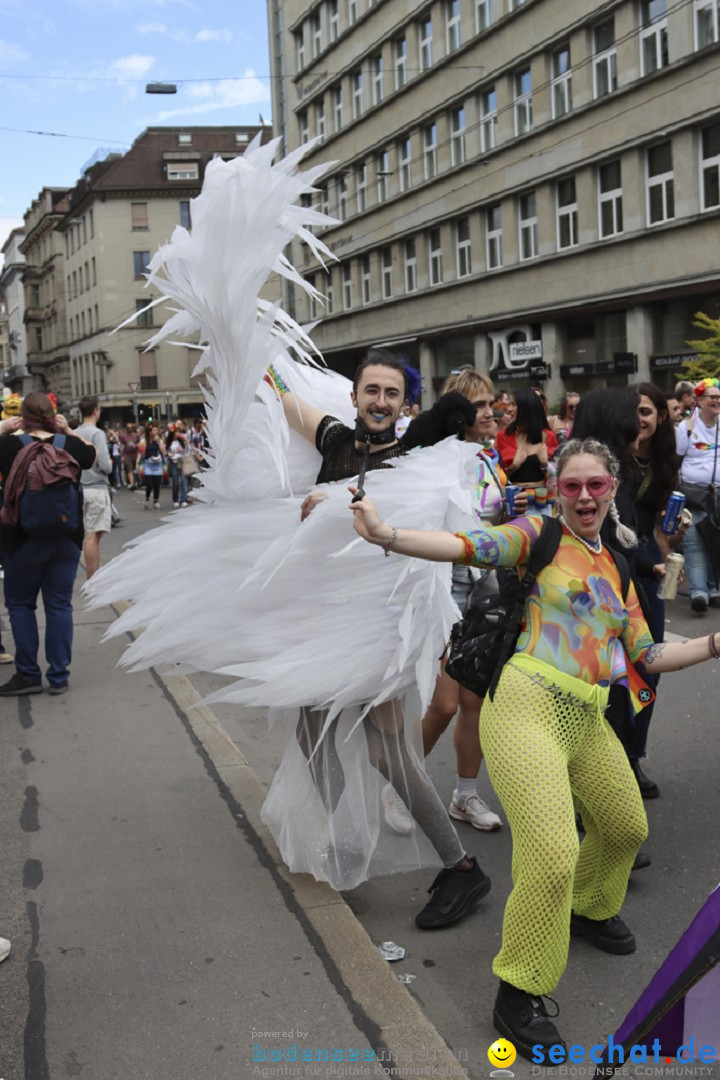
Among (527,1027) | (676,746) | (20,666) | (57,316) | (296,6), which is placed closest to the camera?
(527,1027)

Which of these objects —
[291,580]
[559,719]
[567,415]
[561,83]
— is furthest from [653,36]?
[559,719]

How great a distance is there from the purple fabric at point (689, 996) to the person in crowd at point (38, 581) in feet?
17.1

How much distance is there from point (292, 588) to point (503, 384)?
29.0 meters

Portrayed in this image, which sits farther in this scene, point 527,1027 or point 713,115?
point 713,115

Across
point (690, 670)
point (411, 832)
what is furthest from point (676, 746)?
point (411, 832)

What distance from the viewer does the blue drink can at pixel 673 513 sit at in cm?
487

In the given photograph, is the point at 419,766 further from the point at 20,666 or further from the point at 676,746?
the point at 20,666

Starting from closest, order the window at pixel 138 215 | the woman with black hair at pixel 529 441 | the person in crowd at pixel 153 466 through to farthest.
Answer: the woman with black hair at pixel 529 441
the person in crowd at pixel 153 466
the window at pixel 138 215

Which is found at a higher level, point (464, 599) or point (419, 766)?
point (464, 599)

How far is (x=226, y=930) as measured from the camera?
3.76m

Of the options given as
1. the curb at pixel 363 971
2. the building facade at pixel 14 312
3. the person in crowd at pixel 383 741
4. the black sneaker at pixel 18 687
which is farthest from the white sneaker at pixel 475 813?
the building facade at pixel 14 312

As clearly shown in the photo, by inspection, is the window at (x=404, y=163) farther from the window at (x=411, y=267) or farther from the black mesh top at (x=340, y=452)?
the black mesh top at (x=340, y=452)

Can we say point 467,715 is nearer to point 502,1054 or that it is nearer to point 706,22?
point 502,1054

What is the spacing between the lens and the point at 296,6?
44.7 metres
